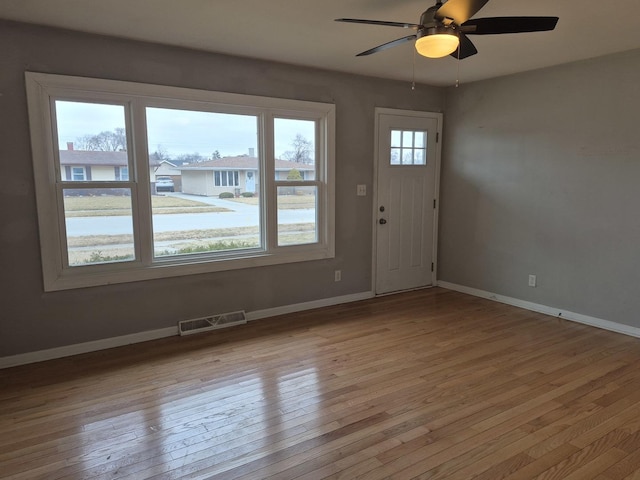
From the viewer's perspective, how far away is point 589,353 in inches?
135

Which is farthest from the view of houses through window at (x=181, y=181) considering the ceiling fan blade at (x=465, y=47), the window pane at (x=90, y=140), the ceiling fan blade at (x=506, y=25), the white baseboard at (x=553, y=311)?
the ceiling fan blade at (x=506, y=25)

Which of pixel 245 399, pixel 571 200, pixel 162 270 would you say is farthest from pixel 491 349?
pixel 162 270

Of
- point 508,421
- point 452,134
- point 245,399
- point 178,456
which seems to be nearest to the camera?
point 178,456

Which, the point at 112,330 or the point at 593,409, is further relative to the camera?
the point at 112,330

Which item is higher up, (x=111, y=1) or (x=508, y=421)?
(x=111, y=1)

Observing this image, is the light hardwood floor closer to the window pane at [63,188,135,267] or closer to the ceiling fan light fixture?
the window pane at [63,188,135,267]

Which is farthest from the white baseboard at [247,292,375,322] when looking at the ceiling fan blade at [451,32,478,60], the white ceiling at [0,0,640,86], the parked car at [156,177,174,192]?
the ceiling fan blade at [451,32,478,60]

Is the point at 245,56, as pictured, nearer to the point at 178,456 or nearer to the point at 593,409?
the point at 178,456

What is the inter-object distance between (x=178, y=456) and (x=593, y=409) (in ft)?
8.15

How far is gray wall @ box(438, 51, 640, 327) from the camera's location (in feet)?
12.3

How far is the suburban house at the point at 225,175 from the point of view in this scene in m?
3.89

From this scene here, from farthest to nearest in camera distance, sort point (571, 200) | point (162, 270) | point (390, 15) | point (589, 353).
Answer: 1. point (571, 200)
2. point (162, 270)
3. point (589, 353)
4. point (390, 15)

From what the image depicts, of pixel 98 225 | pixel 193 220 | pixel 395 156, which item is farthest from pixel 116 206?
pixel 395 156

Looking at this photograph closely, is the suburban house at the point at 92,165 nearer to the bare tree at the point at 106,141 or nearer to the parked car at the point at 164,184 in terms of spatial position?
the bare tree at the point at 106,141
